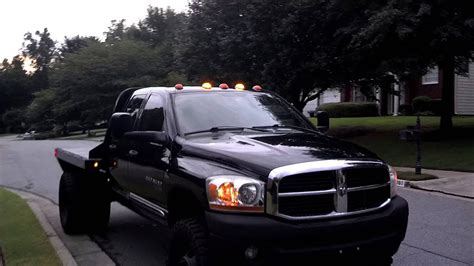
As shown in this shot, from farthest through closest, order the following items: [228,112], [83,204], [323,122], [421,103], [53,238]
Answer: [421,103], [83,204], [53,238], [323,122], [228,112]

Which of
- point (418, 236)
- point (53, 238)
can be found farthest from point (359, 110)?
point (53, 238)

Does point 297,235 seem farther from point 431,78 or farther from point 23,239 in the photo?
point 431,78

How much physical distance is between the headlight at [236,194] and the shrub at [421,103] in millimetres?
27621

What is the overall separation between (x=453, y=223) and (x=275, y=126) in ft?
12.6

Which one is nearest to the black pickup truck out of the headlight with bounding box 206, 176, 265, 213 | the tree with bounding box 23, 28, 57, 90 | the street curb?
the headlight with bounding box 206, 176, 265, 213

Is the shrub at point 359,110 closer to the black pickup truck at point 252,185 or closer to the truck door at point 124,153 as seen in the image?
the truck door at point 124,153

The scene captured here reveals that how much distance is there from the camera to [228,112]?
5.41 m

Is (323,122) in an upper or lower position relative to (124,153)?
upper

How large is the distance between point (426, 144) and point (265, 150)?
1470 centimetres

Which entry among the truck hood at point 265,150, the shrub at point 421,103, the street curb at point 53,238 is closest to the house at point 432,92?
the shrub at point 421,103

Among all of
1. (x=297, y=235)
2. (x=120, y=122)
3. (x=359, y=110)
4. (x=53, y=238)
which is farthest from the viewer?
(x=359, y=110)

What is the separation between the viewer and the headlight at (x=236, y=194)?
3.83 m

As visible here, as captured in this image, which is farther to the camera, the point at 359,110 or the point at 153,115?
the point at 359,110

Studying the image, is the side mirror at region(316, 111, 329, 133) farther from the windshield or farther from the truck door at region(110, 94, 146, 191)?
the truck door at region(110, 94, 146, 191)
